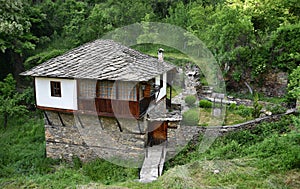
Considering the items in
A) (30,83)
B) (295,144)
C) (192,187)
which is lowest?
(192,187)

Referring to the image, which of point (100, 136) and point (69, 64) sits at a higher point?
point (69, 64)

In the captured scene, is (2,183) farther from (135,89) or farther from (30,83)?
(30,83)

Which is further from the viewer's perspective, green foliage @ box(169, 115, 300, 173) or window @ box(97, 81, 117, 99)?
window @ box(97, 81, 117, 99)

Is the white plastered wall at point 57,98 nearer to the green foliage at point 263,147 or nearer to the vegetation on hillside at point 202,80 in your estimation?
the vegetation on hillside at point 202,80

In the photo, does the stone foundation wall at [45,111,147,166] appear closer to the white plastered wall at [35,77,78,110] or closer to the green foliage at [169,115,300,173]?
the white plastered wall at [35,77,78,110]

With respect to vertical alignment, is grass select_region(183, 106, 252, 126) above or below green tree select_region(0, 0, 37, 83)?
below

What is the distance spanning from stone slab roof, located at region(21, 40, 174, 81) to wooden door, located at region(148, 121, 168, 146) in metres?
2.61

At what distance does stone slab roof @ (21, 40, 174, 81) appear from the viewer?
39.4 feet

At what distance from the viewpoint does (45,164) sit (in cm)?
1385

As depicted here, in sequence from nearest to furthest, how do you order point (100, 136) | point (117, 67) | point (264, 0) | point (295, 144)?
point (295, 144) → point (117, 67) → point (100, 136) → point (264, 0)

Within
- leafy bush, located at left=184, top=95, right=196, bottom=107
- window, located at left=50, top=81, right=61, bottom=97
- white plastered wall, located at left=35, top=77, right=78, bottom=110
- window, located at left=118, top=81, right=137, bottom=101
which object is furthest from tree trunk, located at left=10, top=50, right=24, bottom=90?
window, located at left=118, top=81, right=137, bottom=101

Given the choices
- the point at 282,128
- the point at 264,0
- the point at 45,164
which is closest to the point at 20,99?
the point at 45,164

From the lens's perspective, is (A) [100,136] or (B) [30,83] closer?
(A) [100,136]

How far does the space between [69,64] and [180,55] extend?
12.5 metres
